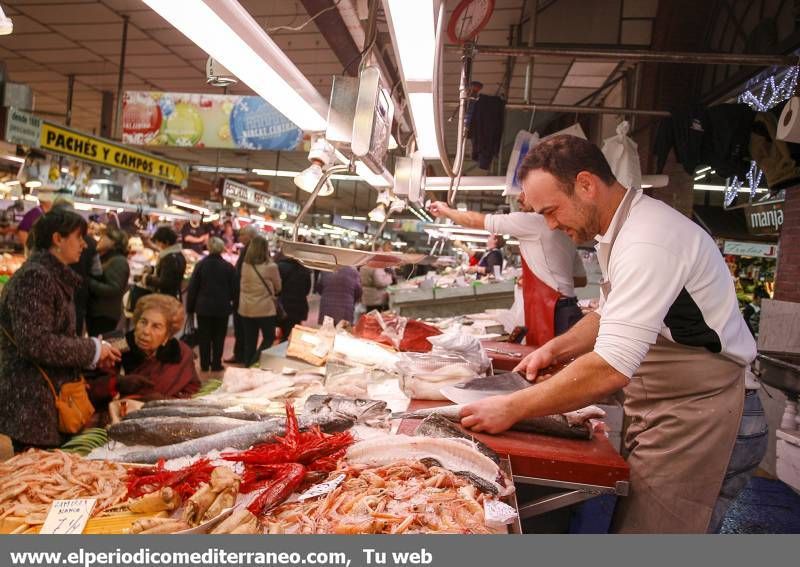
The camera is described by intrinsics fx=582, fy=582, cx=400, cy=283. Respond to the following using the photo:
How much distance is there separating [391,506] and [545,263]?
3.60 metres

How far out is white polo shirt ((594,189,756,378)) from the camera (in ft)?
6.84

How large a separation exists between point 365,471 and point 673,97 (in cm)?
705

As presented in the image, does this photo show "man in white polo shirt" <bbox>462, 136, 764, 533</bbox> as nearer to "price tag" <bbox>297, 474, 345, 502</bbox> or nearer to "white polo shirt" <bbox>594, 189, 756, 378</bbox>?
"white polo shirt" <bbox>594, 189, 756, 378</bbox>

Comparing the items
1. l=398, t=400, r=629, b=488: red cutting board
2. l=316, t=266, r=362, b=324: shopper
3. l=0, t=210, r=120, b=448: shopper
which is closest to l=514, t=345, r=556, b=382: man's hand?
l=398, t=400, r=629, b=488: red cutting board

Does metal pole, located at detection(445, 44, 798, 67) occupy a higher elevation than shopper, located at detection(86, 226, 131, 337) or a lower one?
higher

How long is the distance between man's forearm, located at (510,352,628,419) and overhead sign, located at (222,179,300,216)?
9798 millimetres

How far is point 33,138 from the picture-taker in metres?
7.48

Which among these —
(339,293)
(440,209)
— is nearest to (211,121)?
(339,293)

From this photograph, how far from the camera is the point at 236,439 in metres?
2.34

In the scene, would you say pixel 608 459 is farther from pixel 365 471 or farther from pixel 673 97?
pixel 673 97

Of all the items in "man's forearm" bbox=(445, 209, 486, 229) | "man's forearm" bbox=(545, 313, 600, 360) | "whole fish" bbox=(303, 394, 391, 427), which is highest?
"man's forearm" bbox=(445, 209, 486, 229)

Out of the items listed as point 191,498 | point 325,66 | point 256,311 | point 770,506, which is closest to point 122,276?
point 256,311

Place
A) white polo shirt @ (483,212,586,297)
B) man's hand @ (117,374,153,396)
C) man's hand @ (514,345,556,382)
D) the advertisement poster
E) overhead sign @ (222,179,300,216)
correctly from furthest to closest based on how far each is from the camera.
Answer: overhead sign @ (222,179,300,216) → the advertisement poster → white polo shirt @ (483,212,586,297) → man's hand @ (117,374,153,396) → man's hand @ (514,345,556,382)

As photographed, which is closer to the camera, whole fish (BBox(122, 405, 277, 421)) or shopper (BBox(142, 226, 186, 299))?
whole fish (BBox(122, 405, 277, 421))
